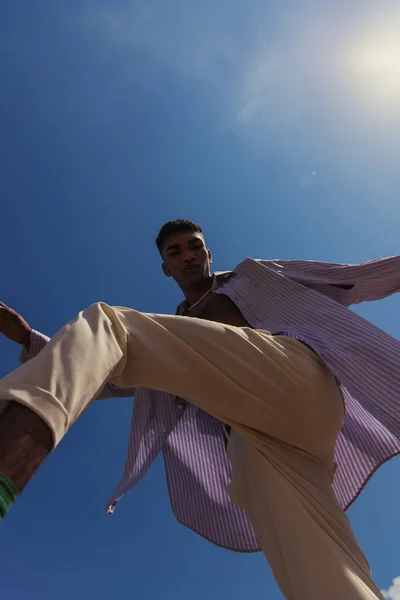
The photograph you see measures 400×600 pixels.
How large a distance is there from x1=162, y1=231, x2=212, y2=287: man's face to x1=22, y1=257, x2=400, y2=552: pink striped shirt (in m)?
0.17

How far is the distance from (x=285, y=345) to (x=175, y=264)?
4.22 ft

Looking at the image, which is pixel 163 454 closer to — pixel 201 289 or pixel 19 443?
pixel 201 289

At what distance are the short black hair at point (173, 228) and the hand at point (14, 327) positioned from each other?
→ 1.14 metres

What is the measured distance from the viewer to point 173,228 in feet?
10.4

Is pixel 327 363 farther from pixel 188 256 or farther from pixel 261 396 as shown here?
pixel 188 256

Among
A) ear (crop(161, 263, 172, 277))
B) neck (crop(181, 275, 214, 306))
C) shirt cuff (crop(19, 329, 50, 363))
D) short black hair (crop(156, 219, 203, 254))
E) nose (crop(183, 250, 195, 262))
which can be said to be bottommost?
shirt cuff (crop(19, 329, 50, 363))

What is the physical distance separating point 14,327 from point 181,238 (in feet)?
4.14

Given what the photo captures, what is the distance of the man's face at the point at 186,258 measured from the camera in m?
3.06

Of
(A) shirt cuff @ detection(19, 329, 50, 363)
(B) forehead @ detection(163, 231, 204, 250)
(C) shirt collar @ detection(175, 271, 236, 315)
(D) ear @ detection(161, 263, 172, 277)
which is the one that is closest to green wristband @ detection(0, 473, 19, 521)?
(A) shirt cuff @ detection(19, 329, 50, 363)

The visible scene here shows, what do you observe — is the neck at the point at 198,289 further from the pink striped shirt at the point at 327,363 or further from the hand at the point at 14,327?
the hand at the point at 14,327

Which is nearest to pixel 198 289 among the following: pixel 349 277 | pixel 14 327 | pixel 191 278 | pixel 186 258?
pixel 191 278

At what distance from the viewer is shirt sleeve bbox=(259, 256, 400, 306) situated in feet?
7.97

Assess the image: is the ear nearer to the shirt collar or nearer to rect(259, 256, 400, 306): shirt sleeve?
the shirt collar

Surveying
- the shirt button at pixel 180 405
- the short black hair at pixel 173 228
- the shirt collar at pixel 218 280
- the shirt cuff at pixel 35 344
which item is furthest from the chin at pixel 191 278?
the shirt cuff at pixel 35 344
